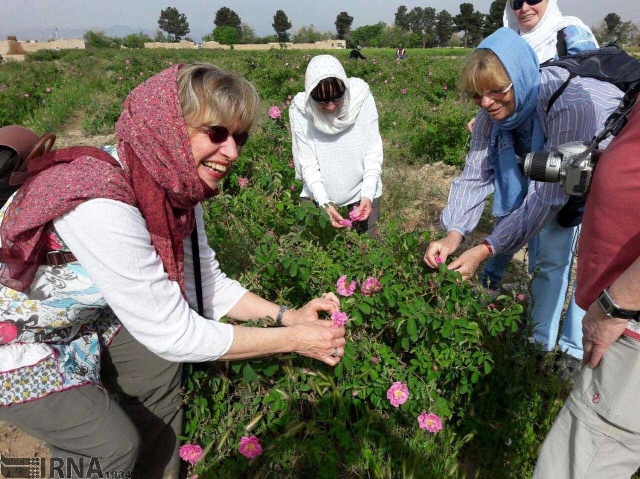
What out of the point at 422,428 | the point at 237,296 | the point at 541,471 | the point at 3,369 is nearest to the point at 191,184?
the point at 237,296

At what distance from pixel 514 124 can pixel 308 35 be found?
282 ft

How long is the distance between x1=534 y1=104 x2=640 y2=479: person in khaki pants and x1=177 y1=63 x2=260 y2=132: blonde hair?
978 millimetres

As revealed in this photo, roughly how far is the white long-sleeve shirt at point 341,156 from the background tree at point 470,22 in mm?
71464

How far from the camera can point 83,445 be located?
150 centimetres

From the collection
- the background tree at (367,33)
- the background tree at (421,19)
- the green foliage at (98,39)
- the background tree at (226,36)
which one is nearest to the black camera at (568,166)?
the green foliage at (98,39)

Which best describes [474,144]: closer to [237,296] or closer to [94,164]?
[237,296]

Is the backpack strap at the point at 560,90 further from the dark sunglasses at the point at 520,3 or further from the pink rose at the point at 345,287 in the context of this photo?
the dark sunglasses at the point at 520,3

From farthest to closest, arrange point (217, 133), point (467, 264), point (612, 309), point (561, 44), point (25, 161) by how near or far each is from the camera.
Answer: point (561, 44), point (467, 264), point (25, 161), point (217, 133), point (612, 309)

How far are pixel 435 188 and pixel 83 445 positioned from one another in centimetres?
407

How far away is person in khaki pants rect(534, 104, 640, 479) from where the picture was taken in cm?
108

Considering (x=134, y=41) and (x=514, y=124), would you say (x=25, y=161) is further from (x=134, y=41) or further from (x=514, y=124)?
(x=134, y=41)

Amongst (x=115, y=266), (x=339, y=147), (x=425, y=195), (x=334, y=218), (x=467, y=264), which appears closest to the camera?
(x=115, y=266)

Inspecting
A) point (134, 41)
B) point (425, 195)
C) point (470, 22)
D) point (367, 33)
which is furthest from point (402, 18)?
point (425, 195)

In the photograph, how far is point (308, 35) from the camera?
80.6m
